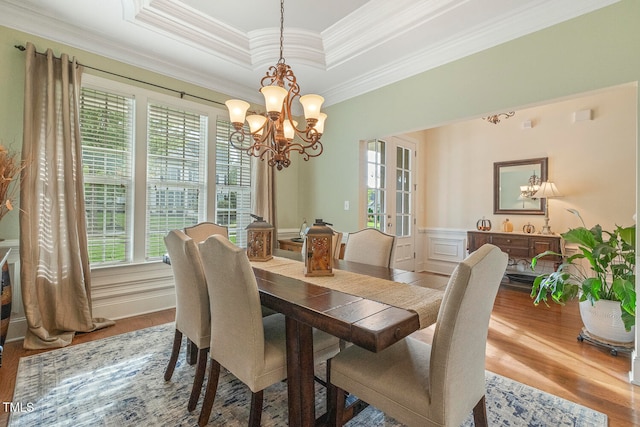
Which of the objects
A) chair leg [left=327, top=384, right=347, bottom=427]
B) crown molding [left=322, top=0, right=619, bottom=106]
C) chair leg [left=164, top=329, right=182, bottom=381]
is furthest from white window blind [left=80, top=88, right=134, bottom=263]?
chair leg [left=327, top=384, right=347, bottom=427]

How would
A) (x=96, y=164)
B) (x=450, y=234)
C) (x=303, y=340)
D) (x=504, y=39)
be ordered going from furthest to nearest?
(x=450, y=234) < (x=96, y=164) < (x=504, y=39) < (x=303, y=340)

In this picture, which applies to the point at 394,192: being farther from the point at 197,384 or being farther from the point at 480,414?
the point at 197,384

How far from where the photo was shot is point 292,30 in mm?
2906

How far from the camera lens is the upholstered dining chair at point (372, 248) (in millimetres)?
2254

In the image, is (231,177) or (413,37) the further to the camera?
(231,177)

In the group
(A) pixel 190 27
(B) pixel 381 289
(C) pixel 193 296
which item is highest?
(A) pixel 190 27

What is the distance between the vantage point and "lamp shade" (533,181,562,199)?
12.8ft

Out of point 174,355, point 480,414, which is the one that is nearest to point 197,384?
point 174,355

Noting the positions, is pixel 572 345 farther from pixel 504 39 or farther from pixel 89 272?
pixel 89 272

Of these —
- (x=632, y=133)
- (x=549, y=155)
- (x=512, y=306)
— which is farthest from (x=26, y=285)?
(x=632, y=133)

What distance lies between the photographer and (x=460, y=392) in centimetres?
110

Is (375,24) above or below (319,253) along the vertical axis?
above

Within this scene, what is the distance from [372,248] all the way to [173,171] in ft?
8.03

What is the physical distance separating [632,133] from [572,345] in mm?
2850
